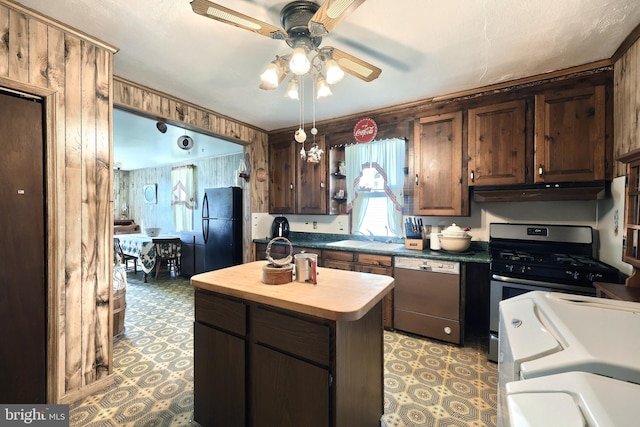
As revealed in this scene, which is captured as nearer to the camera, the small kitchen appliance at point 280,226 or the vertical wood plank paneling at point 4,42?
the vertical wood plank paneling at point 4,42

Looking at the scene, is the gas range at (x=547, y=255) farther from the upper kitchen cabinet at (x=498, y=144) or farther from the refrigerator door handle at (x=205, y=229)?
the refrigerator door handle at (x=205, y=229)

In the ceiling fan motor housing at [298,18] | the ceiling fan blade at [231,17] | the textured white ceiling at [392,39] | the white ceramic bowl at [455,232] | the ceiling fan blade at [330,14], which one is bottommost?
the white ceramic bowl at [455,232]

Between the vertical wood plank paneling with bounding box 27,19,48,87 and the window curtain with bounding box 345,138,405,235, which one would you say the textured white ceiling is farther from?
the window curtain with bounding box 345,138,405,235

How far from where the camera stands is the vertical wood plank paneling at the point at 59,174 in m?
1.74

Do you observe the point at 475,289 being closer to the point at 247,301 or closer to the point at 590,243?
the point at 590,243

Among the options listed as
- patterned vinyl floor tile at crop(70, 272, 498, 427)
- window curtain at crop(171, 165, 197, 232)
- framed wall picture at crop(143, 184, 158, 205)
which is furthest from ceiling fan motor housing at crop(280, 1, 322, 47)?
framed wall picture at crop(143, 184, 158, 205)

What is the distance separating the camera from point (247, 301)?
4.60ft

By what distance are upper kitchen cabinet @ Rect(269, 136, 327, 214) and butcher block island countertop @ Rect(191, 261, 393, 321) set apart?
203 centimetres

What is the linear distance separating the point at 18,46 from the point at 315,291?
91.1 inches

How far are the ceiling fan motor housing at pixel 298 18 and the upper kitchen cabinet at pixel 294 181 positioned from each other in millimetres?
2096

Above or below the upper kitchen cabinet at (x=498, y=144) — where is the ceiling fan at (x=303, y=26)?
above

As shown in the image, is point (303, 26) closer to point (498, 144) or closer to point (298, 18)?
point (298, 18)

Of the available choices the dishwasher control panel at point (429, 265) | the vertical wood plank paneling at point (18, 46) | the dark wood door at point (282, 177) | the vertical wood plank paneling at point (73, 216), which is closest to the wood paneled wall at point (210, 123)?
the dark wood door at point (282, 177)

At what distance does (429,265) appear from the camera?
104 inches
